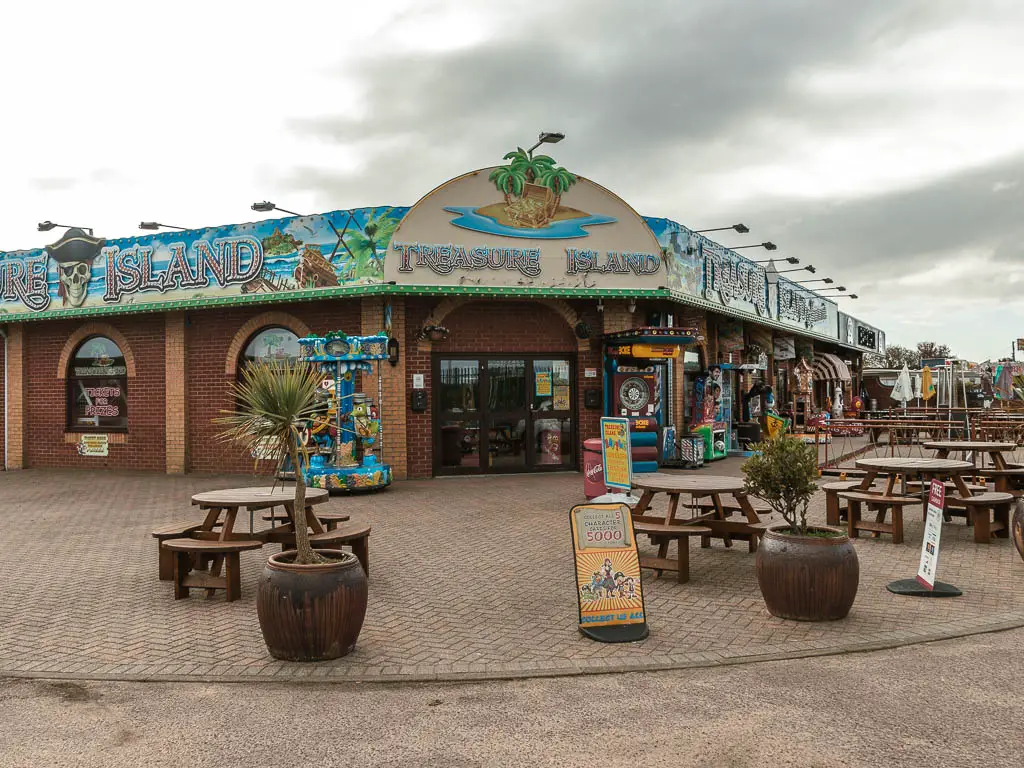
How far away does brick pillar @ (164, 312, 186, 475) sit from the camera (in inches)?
627

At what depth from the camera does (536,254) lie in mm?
14547

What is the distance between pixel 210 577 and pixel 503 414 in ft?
28.5

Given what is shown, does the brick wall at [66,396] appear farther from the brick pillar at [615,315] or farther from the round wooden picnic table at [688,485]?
the round wooden picnic table at [688,485]

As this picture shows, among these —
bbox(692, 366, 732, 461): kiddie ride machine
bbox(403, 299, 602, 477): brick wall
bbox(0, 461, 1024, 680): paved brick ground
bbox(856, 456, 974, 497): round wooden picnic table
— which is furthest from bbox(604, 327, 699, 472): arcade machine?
bbox(856, 456, 974, 497): round wooden picnic table

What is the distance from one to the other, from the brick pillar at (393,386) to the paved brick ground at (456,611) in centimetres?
432

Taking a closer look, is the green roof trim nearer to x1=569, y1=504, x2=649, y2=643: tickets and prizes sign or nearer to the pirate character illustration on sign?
the pirate character illustration on sign

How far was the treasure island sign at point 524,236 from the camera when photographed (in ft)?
46.4

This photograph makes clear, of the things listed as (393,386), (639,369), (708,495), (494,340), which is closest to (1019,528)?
(708,495)

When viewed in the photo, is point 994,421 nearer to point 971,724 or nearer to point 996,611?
→ point 996,611

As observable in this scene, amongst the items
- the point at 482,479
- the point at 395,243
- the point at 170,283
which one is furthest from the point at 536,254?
the point at 170,283

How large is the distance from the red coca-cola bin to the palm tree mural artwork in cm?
518

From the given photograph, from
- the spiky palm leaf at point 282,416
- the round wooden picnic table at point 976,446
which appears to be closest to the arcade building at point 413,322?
the round wooden picnic table at point 976,446

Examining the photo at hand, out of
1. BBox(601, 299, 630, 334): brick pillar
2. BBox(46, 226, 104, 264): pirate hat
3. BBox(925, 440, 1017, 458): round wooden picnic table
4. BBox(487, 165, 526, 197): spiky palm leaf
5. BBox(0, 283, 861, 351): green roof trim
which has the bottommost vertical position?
BBox(925, 440, 1017, 458): round wooden picnic table

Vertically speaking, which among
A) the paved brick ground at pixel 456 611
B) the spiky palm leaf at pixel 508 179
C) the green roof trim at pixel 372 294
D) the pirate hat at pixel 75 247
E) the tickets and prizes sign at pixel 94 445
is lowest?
the paved brick ground at pixel 456 611
